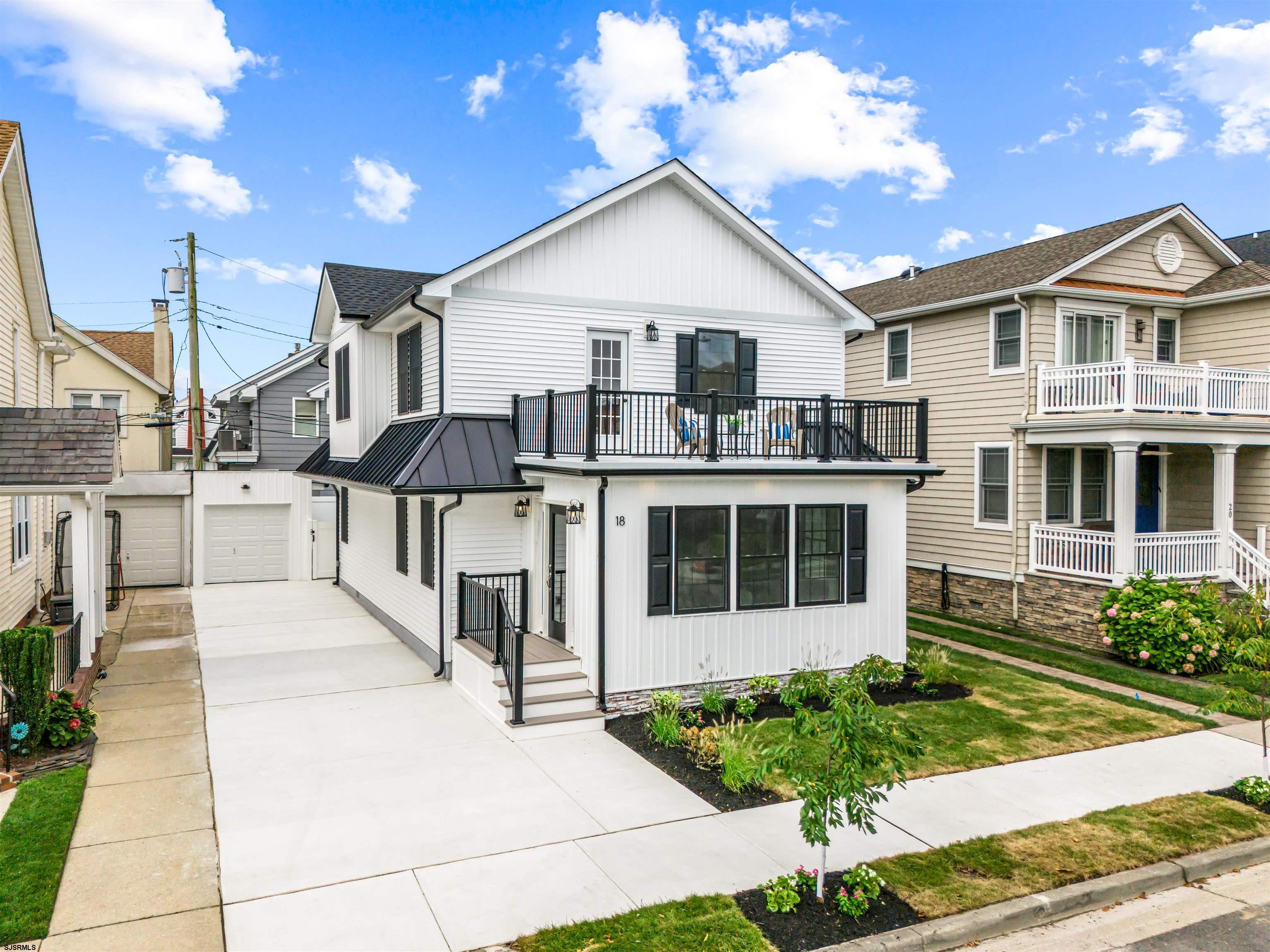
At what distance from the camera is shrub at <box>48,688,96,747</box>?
8.21 metres

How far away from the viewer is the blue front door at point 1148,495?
1689 centimetres

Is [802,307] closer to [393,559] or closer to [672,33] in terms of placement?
[393,559]

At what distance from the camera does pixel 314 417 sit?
23.5 metres

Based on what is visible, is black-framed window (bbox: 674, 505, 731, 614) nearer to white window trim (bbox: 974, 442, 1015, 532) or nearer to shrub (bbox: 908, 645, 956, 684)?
shrub (bbox: 908, 645, 956, 684)

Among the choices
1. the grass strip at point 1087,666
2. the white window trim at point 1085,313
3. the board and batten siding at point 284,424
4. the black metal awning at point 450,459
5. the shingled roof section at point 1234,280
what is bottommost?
the grass strip at point 1087,666

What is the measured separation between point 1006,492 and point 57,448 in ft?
51.0

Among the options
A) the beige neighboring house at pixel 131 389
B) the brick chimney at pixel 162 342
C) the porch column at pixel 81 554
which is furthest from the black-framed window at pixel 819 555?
the brick chimney at pixel 162 342

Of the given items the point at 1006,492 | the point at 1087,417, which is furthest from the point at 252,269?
the point at 1087,417

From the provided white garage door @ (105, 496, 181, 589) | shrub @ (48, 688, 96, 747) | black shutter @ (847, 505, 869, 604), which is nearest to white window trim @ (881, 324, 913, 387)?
black shutter @ (847, 505, 869, 604)

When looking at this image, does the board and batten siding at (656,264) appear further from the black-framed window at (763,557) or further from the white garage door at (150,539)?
the white garage door at (150,539)

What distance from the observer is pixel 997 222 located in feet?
108

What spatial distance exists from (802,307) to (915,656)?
233 inches

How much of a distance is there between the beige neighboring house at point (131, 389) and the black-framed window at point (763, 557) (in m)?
19.2

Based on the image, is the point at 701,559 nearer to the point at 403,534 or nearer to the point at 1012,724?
the point at 1012,724
